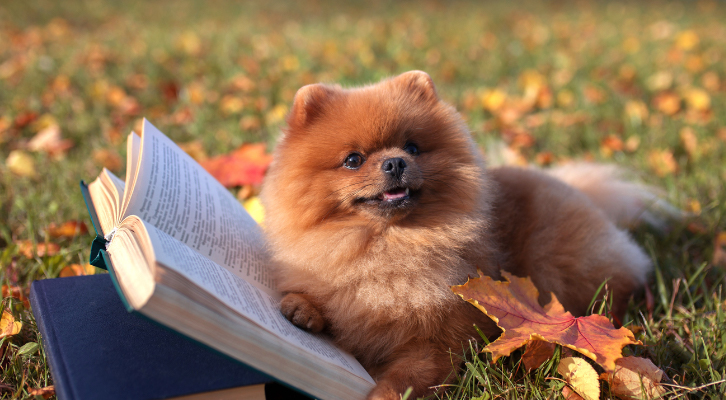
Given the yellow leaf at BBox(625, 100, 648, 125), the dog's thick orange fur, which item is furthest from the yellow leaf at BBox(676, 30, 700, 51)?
the dog's thick orange fur

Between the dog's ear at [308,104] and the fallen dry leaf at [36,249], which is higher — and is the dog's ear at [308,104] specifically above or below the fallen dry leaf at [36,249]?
above

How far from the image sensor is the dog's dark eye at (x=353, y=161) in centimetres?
184

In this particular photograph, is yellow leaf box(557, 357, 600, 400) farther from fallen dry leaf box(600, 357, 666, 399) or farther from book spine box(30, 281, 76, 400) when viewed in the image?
book spine box(30, 281, 76, 400)

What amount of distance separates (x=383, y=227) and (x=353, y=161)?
26 centimetres

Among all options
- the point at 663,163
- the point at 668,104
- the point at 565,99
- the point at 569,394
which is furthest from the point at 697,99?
the point at 569,394

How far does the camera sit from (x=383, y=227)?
6.02ft

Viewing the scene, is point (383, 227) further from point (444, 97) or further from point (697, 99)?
point (697, 99)

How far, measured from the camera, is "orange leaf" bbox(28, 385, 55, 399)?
5.08 ft

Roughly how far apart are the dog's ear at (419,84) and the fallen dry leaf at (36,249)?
71.0 inches

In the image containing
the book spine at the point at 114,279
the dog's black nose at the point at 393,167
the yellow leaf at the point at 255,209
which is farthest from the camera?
the yellow leaf at the point at 255,209

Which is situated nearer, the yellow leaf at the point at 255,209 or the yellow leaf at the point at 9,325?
the yellow leaf at the point at 9,325

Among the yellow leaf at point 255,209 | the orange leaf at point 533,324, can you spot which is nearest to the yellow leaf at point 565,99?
the yellow leaf at point 255,209

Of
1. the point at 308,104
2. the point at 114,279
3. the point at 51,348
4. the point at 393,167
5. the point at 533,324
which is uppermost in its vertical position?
the point at 308,104

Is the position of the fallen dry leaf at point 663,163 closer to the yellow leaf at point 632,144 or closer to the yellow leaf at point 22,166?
the yellow leaf at point 632,144
